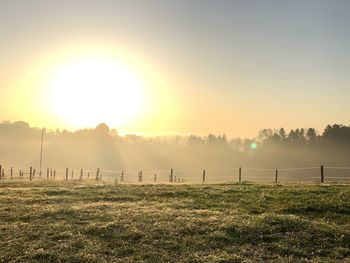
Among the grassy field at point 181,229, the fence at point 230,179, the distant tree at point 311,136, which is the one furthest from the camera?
the distant tree at point 311,136

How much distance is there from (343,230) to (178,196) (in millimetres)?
13689

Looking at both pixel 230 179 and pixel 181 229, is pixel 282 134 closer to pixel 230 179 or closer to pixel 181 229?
pixel 230 179

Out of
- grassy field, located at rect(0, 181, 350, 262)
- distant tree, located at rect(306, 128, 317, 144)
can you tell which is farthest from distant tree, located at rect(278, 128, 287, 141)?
grassy field, located at rect(0, 181, 350, 262)

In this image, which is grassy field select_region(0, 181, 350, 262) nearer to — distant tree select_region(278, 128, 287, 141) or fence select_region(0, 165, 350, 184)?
fence select_region(0, 165, 350, 184)

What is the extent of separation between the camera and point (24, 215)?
2389 cm

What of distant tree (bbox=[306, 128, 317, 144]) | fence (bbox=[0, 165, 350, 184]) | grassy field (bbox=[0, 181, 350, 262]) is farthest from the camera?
distant tree (bbox=[306, 128, 317, 144])

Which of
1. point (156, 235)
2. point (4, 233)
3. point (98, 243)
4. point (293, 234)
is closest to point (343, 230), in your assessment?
point (293, 234)

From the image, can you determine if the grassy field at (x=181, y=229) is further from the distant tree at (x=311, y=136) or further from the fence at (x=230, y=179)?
the distant tree at (x=311, y=136)

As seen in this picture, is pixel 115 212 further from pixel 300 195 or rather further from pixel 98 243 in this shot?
pixel 300 195

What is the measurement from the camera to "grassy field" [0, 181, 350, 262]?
16734mm

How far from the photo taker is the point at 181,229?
64.8ft

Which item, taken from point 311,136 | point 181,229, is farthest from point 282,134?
point 181,229

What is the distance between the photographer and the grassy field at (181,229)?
16.7 m

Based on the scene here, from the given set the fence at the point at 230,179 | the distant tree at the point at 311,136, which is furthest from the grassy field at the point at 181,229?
the distant tree at the point at 311,136
